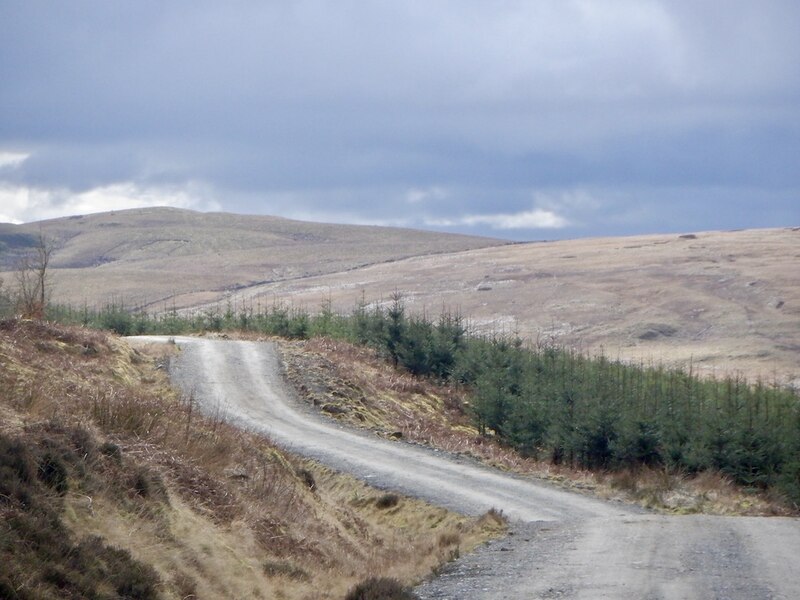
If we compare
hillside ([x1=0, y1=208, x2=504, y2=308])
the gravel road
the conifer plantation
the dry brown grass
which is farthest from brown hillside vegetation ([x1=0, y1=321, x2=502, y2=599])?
hillside ([x1=0, y1=208, x2=504, y2=308])

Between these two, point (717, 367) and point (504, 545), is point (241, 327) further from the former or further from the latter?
point (504, 545)

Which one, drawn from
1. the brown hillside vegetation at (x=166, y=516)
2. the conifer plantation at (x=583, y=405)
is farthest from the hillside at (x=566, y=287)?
the brown hillside vegetation at (x=166, y=516)

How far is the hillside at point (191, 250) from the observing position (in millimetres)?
94438

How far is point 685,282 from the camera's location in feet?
202

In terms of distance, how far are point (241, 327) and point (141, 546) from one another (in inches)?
1428

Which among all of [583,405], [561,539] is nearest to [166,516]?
[561,539]

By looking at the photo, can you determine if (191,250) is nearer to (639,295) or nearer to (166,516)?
(639,295)

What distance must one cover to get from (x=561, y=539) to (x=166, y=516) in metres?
5.45

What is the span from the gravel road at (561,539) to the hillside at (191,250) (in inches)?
2605

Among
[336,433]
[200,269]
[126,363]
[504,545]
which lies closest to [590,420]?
[336,433]

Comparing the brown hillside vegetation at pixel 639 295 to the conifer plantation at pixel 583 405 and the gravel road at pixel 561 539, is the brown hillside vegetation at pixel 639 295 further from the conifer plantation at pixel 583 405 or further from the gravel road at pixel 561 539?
the gravel road at pixel 561 539

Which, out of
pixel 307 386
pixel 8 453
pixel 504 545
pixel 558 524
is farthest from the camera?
pixel 307 386

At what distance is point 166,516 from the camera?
10.4m

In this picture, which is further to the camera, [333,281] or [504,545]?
[333,281]
